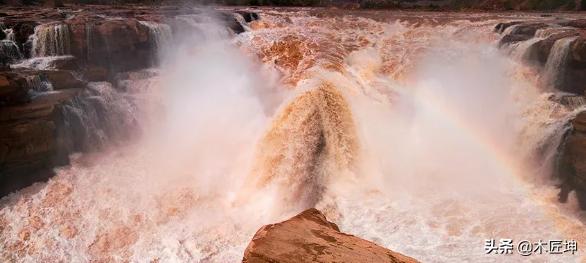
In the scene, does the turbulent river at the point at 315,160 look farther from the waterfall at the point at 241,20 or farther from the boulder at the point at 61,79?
the waterfall at the point at 241,20

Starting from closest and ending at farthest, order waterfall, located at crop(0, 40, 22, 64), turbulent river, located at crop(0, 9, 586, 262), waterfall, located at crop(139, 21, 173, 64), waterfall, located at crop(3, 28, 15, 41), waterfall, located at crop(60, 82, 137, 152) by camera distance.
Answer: turbulent river, located at crop(0, 9, 586, 262), waterfall, located at crop(60, 82, 137, 152), waterfall, located at crop(0, 40, 22, 64), waterfall, located at crop(3, 28, 15, 41), waterfall, located at crop(139, 21, 173, 64)

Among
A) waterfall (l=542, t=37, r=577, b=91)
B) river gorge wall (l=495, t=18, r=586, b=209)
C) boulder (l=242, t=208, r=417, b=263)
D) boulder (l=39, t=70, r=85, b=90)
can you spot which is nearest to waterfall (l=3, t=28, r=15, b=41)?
boulder (l=39, t=70, r=85, b=90)

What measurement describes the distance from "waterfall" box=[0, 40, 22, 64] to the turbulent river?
121 inches

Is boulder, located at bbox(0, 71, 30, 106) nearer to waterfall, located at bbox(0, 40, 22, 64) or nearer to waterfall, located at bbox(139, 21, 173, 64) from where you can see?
waterfall, located at bbox(0, 40, 22, 64)

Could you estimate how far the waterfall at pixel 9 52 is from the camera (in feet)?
39.9

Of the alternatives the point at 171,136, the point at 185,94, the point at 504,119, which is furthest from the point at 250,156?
the point at 504,119

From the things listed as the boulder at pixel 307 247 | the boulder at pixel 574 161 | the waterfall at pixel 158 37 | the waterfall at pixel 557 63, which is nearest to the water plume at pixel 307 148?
the boulder at pixel 307 247

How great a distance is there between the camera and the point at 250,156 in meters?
10.1

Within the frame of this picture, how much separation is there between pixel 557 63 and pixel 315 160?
6.60 m

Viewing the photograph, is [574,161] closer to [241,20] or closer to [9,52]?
[241,20]

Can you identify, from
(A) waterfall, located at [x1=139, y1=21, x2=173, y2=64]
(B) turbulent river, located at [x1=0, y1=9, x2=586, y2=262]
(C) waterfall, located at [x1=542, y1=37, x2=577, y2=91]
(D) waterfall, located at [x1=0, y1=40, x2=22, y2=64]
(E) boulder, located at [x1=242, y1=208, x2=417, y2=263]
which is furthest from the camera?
(A) waterfall, located at [x1=139, y1=21, x2=173, y2=64]

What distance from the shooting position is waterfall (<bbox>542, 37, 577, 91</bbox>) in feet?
36.4

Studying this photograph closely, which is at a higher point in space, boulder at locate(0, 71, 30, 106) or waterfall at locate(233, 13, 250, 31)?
waterfall at locate(233, 13, 250, 31)

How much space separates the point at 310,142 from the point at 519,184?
453 centimetres
